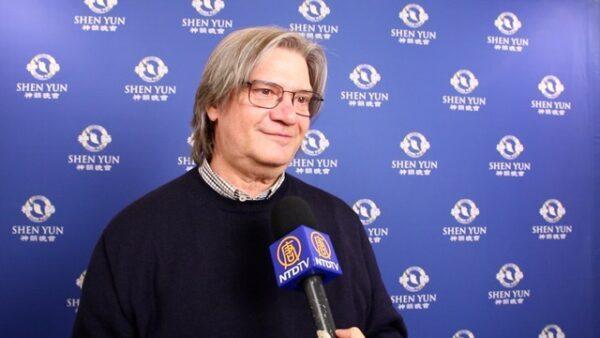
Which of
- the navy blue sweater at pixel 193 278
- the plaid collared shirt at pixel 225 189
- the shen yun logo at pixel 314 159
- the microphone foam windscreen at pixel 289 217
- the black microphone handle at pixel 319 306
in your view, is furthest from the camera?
the shen yun logo at pixel 314 159

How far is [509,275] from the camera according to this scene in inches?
83.0

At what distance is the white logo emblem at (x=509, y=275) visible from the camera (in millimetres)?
2100

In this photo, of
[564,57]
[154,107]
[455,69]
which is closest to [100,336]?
[154,107]

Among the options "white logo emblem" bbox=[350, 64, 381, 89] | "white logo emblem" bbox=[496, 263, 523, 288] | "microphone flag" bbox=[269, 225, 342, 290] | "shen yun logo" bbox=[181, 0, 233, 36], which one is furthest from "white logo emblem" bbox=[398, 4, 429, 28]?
"microphone flag" bbox=[269, 225, 342, 290]

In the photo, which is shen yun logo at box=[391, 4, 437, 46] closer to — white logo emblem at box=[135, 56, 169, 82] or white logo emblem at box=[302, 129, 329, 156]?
white logo emblem at box=[302, 129, 329, 156]

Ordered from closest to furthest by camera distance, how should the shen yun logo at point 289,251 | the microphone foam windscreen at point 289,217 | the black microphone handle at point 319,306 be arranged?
1. the black microphone handle at point 319,306
2. the shen yun logo at point 289,251
3. the microphone foam windscreen at point 289,217

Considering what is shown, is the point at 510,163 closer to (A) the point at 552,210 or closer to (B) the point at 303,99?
(A) the point at 552,210

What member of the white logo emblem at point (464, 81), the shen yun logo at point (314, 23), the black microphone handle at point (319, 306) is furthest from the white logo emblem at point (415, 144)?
the black microphone handle at point (319, 306)

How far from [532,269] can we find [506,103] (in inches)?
30.9

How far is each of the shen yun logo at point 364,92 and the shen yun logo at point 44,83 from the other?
3.68ft

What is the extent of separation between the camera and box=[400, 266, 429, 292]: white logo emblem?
1988 mm

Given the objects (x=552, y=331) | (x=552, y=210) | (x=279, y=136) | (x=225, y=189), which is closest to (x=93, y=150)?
(x=225, y=189)

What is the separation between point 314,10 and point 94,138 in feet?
3.39

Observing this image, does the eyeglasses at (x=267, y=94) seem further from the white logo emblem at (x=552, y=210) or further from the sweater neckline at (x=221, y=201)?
the white logo emblem at (x=552, y=210)
